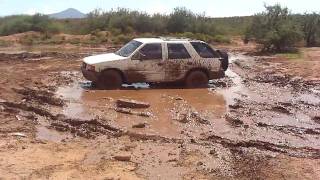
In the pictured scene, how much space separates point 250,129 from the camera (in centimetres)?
1080

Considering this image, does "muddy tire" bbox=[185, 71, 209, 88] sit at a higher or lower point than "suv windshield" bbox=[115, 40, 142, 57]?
lower

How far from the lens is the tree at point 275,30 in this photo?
3045 centimetres

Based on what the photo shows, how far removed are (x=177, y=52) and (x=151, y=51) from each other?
81cm

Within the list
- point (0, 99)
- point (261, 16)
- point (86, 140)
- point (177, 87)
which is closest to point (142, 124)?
point (86, 140)

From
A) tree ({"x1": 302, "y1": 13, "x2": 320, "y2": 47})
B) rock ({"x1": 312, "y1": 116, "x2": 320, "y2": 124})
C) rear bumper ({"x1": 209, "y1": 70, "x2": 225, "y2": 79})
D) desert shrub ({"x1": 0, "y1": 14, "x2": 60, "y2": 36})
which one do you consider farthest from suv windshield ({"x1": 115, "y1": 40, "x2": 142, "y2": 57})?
desert shrub ({"x1": 0, "y1": 14, "x2": 60, "y2": 36})

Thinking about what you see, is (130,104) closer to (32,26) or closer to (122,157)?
(122,157)

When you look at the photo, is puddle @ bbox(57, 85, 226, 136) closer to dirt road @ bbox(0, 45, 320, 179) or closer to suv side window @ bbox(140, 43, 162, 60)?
dirt road @ bbox(0, 45, 320, 179)

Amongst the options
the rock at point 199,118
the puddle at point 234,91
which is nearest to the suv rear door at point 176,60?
the puddle at point 234,91

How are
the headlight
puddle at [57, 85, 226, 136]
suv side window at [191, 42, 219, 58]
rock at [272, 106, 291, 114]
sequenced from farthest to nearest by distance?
1. suv side window at [191, 42, 219, 58]
2. the headlight
3. rock at [272, 106, 291, 114]
4. puddle at [57, 85, 226, 136]

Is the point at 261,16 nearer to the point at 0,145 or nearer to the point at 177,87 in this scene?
the point at 177,87

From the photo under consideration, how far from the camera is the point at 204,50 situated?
53.6 feet

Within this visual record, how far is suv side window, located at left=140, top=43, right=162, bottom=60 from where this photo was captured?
15594 millimetres

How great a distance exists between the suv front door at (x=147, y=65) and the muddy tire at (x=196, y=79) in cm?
89

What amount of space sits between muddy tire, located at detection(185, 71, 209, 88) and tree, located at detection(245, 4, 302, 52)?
1478 centimetres
